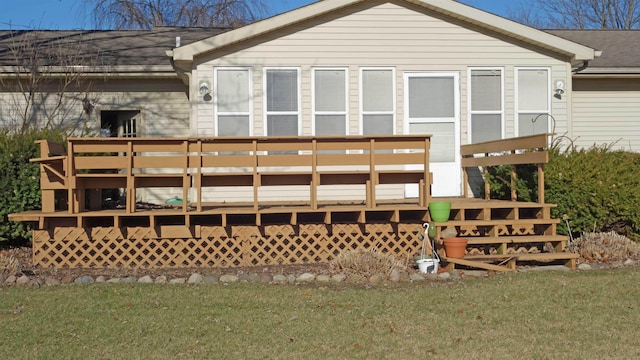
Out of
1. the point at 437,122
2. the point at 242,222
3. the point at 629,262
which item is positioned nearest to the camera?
the point at 629,262

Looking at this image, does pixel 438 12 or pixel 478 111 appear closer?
pixel 438 12

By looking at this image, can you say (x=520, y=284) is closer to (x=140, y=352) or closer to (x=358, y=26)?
(x=140, y=352)

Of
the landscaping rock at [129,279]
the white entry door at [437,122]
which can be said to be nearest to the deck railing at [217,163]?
the landscaping rock at [129,279]

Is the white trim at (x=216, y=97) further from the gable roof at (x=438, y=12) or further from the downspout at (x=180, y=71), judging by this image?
the downspout at (x=180, y=71)

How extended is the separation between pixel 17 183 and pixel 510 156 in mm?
7224

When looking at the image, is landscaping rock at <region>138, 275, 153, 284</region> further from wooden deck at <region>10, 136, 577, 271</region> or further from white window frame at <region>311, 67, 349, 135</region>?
white window frame at <region>311, 67, 349, 135</region>

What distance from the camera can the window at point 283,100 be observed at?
1237 centimetres

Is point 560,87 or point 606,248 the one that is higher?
point 560,87

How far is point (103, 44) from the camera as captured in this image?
15.6 metres

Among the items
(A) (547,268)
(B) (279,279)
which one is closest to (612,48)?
(A) (547,268)

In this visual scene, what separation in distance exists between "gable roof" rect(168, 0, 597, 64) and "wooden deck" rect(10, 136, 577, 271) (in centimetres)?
289

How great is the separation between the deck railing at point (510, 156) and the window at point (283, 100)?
303 cm

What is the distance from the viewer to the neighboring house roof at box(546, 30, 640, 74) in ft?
45.9

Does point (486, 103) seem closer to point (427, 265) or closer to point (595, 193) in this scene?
point (595, 193)
